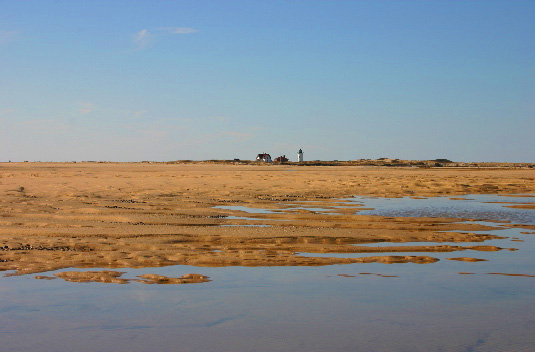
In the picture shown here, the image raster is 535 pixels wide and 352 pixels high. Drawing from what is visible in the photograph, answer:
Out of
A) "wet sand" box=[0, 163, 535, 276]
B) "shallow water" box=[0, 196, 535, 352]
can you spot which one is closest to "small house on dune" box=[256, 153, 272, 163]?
"wet sand" box=[0, 163, 535, 276]

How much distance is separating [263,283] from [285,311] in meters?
1.31

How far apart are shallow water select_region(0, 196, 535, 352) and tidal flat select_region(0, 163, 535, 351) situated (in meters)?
0.02

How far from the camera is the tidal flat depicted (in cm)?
532

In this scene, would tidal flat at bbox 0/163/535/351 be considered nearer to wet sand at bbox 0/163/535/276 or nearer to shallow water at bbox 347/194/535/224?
wet sand at bbox 0/163/535/276

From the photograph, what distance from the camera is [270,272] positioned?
27.0ft

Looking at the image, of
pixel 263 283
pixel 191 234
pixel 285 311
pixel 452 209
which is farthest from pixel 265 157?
pixel 285 311

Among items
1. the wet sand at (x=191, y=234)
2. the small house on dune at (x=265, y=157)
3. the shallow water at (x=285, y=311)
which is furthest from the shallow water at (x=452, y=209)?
the small house on dune at (x=265, y=157)

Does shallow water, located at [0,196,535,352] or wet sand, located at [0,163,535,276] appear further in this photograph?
wet sand, located at [0,163,535,276]

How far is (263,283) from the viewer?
7.49 metres

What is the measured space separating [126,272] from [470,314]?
465cm

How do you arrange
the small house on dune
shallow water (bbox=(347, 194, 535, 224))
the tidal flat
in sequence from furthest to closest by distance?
1. the small house on dune
2. shallow water (bbox=(347, 194, 535, 224))
3. the tidal flat

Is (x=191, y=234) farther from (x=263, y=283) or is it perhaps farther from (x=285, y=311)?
(x=285, y=311)

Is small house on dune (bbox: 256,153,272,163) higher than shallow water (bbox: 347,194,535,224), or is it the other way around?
small house on dune (bbox: 256,153,272,163)

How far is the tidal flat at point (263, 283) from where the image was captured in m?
5.32
